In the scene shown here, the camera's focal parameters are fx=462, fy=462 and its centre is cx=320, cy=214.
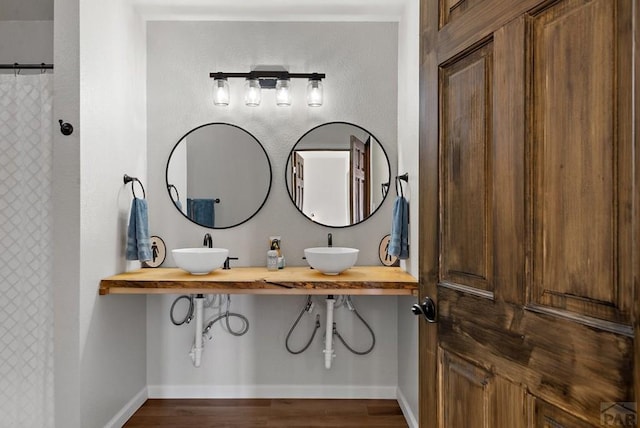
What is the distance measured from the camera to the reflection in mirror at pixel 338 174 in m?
3.15

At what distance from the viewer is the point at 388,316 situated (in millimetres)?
3191

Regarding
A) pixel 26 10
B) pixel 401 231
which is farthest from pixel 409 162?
pixel 26 10

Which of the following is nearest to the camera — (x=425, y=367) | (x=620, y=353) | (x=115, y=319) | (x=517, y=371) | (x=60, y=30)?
(x=620, y=353)

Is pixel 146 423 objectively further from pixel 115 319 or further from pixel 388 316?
pixel 388 316

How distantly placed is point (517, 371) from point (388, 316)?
2165 millimetres

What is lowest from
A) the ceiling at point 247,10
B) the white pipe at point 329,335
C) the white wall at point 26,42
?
the white pipe at point 329,335

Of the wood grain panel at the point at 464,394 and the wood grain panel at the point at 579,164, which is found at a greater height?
the wood grain panel at the point at 579,164

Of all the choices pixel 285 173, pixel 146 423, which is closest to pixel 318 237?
pixel 285 173

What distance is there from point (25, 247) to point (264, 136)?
155cm

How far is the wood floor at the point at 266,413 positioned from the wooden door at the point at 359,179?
4.02 ft

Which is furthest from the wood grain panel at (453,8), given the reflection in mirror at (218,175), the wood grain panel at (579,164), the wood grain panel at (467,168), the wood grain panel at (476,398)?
the reflection in mirror at (218,175)

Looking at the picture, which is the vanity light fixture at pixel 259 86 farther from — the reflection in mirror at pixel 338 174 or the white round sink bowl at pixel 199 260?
the white round sink bowl at pixel 199 260

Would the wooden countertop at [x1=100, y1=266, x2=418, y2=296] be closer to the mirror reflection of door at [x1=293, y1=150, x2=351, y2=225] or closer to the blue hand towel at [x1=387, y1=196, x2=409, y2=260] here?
the blue hand towel at [x1=387, y1=196, x2=409, y2=260]

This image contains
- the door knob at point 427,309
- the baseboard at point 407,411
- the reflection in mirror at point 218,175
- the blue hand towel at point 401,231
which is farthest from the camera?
the reflection in mirror at point 218,175
